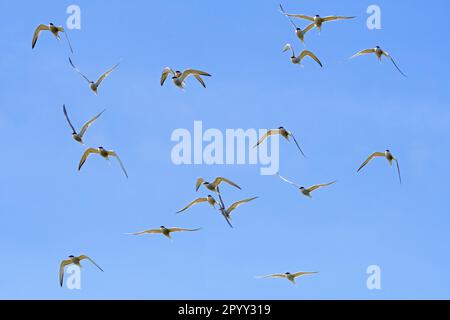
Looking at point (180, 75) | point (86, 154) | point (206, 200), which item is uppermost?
point (180, 75)

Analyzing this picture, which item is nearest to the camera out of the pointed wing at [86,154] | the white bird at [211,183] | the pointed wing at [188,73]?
the white bird at [211,183]

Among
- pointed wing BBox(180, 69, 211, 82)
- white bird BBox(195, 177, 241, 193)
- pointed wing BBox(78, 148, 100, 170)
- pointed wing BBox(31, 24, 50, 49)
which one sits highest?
pointed wing BBox(31, 24, 50, 49)

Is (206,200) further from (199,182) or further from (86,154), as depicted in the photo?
(86,154)

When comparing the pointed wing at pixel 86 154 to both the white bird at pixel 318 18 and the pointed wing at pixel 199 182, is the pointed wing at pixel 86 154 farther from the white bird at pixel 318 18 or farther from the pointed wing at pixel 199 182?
the white bird at pixel 318 18

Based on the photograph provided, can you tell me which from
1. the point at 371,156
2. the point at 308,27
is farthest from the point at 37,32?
the point at 371,156

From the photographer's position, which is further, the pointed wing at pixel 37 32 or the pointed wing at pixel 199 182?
the pointed wing at pixel 37 32

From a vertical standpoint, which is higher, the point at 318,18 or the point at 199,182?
the point at 318,18

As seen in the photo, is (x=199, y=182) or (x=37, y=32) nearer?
(x=199, y=182)

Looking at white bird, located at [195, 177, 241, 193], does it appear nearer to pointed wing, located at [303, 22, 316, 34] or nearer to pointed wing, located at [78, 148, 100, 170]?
pointed wing, located at [78, 148, 100, 170]

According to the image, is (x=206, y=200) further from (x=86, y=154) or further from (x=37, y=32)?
(x=37, y=32)

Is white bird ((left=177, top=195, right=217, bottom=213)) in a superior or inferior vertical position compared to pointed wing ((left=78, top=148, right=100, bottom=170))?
inferior
